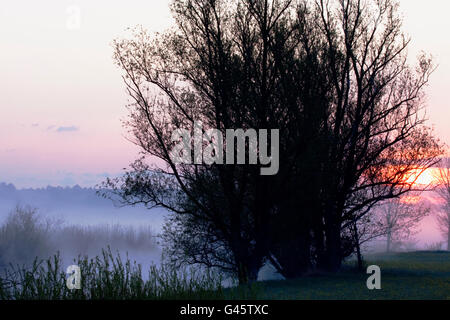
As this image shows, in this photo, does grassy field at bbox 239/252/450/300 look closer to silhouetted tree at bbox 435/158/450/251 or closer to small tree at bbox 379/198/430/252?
small tree at bbox 379/198/430/252

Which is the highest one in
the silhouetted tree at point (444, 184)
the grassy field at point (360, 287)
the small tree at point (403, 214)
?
the silhouetted tree at point (444, 184)

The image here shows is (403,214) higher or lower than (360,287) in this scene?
higher

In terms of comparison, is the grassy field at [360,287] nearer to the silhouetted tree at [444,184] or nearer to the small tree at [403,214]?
the small tree at [403,214]

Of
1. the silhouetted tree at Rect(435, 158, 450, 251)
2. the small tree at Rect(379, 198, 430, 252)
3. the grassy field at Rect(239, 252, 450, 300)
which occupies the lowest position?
the grassy field at Rect(239, 252, 450, 300)

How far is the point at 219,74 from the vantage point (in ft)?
93.5

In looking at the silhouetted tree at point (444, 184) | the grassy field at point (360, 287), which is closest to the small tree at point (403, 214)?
the silhouetted tree at point (444, 184)

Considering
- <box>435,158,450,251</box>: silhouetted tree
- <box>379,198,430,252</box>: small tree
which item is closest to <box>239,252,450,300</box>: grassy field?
<box>379,198,430,252</box>: small tree

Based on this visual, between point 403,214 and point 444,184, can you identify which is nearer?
point 403,214

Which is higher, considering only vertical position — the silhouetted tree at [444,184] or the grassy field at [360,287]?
the silhouetted tree at [444,184]

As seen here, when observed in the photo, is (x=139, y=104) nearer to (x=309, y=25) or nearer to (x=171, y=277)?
(x=309, y=25)

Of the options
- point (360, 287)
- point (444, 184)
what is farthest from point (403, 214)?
point (360, 287)

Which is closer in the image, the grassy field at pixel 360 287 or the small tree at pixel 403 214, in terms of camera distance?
the grassy field at pixel 360 287

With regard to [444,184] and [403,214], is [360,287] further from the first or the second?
[444,184]

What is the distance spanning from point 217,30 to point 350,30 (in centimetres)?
1035
